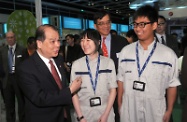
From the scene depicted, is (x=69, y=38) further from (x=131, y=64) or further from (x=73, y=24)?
(x=73, y=24)

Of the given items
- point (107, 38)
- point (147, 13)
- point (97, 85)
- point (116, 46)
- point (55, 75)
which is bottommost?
point (97, 85)

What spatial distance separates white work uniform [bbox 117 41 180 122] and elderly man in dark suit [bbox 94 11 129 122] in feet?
1.91

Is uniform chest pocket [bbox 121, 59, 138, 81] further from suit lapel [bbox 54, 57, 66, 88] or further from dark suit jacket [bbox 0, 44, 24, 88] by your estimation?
dark suit jacket [bbox 0, 44, 24, 88]

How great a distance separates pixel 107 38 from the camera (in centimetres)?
249

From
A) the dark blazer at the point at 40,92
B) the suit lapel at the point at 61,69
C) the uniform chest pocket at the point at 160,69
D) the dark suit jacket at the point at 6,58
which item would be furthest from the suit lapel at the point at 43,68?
the dark suit jacket at the point at 6,58

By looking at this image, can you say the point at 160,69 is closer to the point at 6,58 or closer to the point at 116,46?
the point at 116,46

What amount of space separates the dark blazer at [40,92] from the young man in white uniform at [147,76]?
2.14 feet

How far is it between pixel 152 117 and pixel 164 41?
208 centimetres

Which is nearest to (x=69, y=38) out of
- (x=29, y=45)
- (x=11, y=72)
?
(x=29, y=45)

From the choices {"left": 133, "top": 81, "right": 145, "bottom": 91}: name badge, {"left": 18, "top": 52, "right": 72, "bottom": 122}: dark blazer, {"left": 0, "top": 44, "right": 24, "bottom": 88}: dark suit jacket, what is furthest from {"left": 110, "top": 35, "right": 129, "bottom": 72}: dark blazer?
{"left": 0, "top": 44, "right": 24, "bottom": 88}: dark suit jacket

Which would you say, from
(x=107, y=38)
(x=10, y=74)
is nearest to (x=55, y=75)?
(x=107, y=38)

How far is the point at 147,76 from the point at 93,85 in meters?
0.51

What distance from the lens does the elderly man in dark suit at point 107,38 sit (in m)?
2.34

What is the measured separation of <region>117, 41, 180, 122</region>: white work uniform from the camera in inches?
69.9
